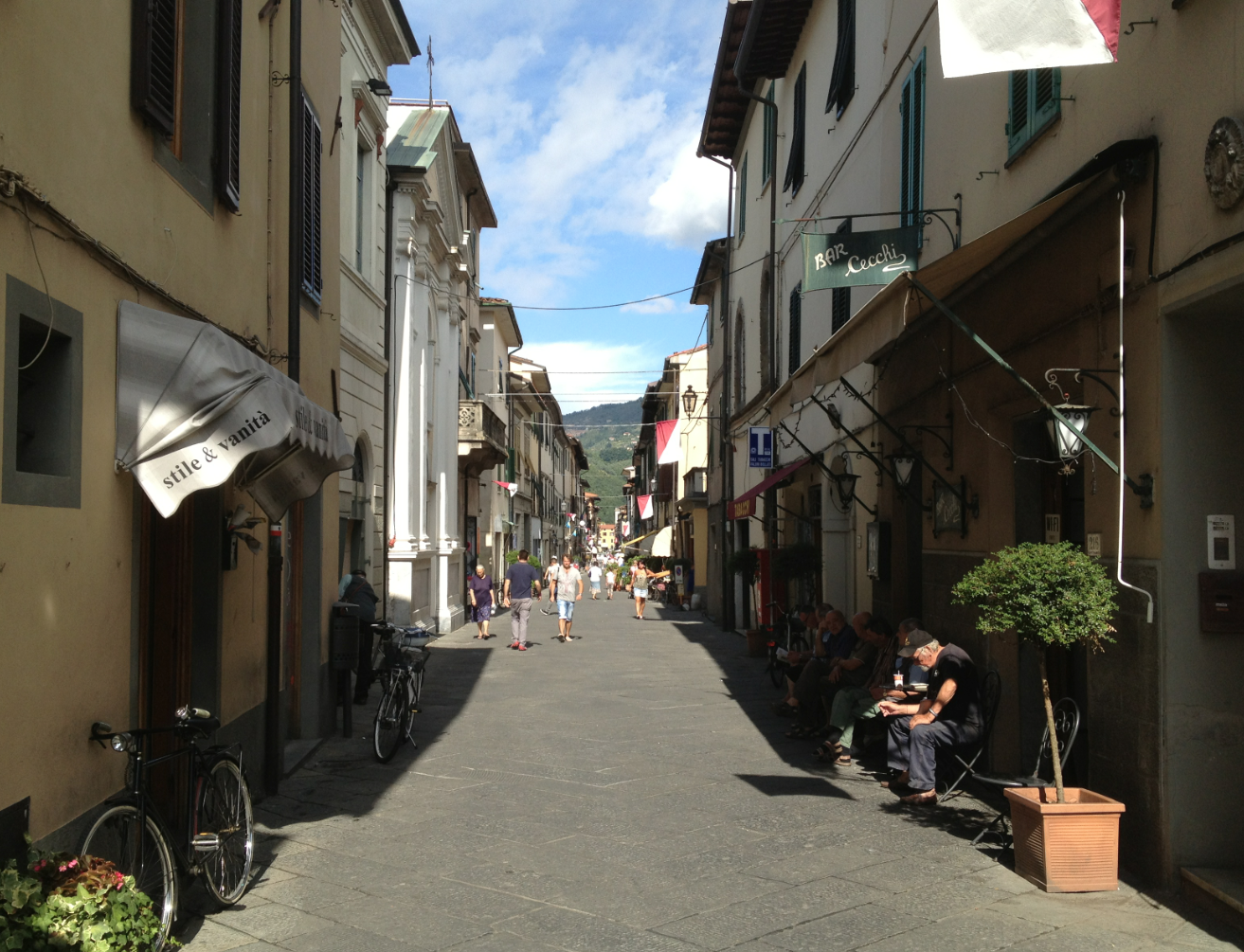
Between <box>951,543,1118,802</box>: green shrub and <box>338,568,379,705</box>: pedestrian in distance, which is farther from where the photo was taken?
<box>338,568,379,705</box>: pedestrian in distance

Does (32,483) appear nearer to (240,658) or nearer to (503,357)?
(240,658)

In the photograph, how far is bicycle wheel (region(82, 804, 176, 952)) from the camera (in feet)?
15.1

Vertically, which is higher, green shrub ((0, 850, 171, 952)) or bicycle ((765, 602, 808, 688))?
green shrub ((0, 850, 171, 952))

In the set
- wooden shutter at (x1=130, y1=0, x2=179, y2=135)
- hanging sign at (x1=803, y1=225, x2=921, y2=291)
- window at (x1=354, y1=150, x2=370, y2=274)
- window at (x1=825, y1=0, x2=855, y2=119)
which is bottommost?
hanging sign at (x1=803, y1=225, x2=921, y2=291)

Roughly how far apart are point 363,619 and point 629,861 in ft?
21.9

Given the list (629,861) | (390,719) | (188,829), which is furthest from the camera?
(390,719)

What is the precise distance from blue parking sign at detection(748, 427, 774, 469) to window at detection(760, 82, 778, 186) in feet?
14.8

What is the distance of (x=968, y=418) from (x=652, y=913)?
16.1 feet

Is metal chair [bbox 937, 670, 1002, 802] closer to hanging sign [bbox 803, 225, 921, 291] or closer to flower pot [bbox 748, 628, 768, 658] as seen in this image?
hanging sign [bbox 803, 225, 921, 291]

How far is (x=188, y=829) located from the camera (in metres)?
5.48

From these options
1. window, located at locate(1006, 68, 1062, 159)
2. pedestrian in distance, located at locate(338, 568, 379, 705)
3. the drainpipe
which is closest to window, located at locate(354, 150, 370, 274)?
the drainpipe

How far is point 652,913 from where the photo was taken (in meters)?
5.64

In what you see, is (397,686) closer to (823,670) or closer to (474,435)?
(823,670)

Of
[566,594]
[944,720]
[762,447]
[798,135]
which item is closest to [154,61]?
[944,720]
